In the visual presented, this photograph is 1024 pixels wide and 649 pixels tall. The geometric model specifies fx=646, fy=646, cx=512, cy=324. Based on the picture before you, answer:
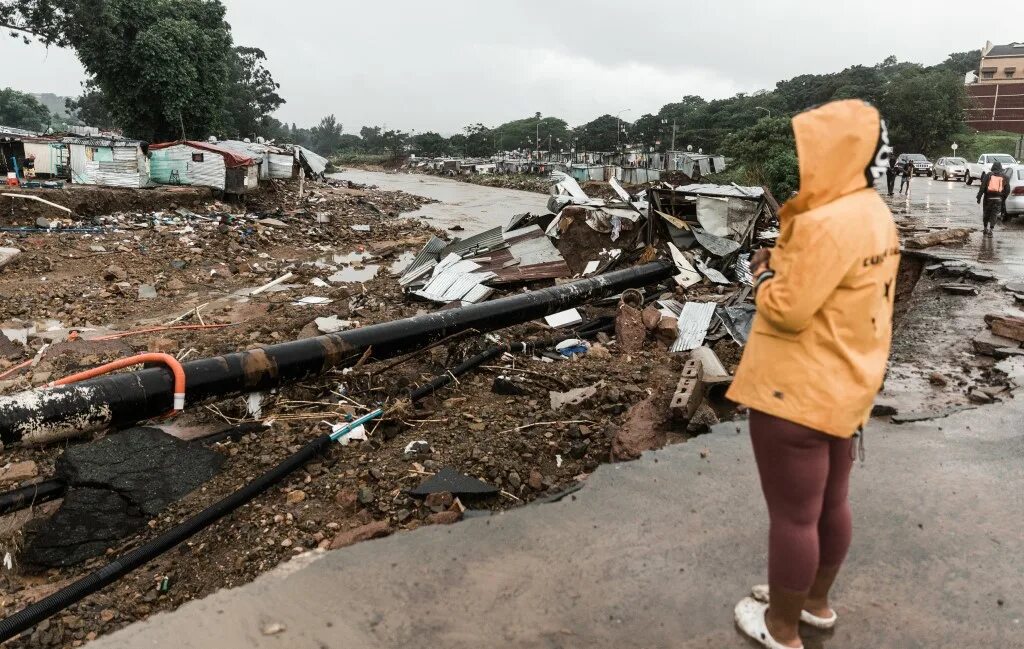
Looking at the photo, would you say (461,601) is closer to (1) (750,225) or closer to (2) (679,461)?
(2) (679,461)

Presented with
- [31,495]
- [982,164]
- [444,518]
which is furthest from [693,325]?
[982,164]

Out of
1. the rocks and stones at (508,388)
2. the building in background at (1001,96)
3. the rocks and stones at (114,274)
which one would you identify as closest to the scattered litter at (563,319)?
the rocks and stones at (508,388)

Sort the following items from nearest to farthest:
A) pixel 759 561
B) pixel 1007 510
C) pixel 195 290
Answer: pixel 759 561 → pixel 1007 510 → pixel 195 290

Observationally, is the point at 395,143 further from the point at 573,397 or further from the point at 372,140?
the point at 573,397

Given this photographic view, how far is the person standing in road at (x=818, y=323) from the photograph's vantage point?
1.80 metres

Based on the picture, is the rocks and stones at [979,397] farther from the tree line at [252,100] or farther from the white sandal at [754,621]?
the tree line at [252,100]

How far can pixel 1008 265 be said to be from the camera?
916 centimetres

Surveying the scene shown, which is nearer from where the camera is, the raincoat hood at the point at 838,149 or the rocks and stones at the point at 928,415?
the raincoat hood at the point at 838,149

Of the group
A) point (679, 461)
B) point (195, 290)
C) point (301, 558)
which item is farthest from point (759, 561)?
point (195, 290)

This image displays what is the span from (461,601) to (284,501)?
1298mm

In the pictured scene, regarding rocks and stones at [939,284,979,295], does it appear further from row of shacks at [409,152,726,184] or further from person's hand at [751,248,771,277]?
row of shacks at [409,152,726,184]

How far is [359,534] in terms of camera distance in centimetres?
304

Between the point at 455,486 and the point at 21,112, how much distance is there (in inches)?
3650

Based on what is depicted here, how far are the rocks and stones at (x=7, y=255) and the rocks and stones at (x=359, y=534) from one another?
11013mm
